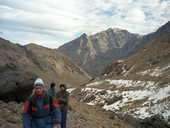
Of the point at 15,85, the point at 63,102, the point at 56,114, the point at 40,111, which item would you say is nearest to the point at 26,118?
A: the point at 40,111

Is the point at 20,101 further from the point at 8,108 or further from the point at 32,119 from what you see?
the point at 32,119

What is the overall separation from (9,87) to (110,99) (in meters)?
34.1

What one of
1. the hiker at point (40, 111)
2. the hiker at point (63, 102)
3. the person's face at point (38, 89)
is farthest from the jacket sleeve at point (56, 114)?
the hiker at point (63, 102)

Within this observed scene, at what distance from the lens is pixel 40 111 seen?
822 centimetres

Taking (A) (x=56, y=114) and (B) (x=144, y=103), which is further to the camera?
(B) (x=144, y=103)

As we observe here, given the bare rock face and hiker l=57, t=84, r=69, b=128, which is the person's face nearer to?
hiker l=57, t=84, r=69, b=128

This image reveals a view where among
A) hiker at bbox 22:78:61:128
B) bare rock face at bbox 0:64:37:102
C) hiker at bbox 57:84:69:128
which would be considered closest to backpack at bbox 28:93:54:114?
hiker at bbox 22:78:61:128

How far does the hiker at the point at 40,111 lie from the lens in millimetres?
8086

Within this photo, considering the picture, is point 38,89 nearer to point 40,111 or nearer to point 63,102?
point 40,111

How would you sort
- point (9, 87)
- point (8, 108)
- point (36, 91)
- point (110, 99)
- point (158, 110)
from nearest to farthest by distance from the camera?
point (36, 91) < point (8, 108) < point (9, 87) < point (158, 110) < point (110, 99)

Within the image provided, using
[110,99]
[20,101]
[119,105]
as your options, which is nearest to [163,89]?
[119,105]

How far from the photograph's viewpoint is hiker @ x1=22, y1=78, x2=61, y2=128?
26.5 ft

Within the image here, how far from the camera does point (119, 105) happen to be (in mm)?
45969

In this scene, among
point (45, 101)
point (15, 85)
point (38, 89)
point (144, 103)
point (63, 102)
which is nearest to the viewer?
point (38, 89)
